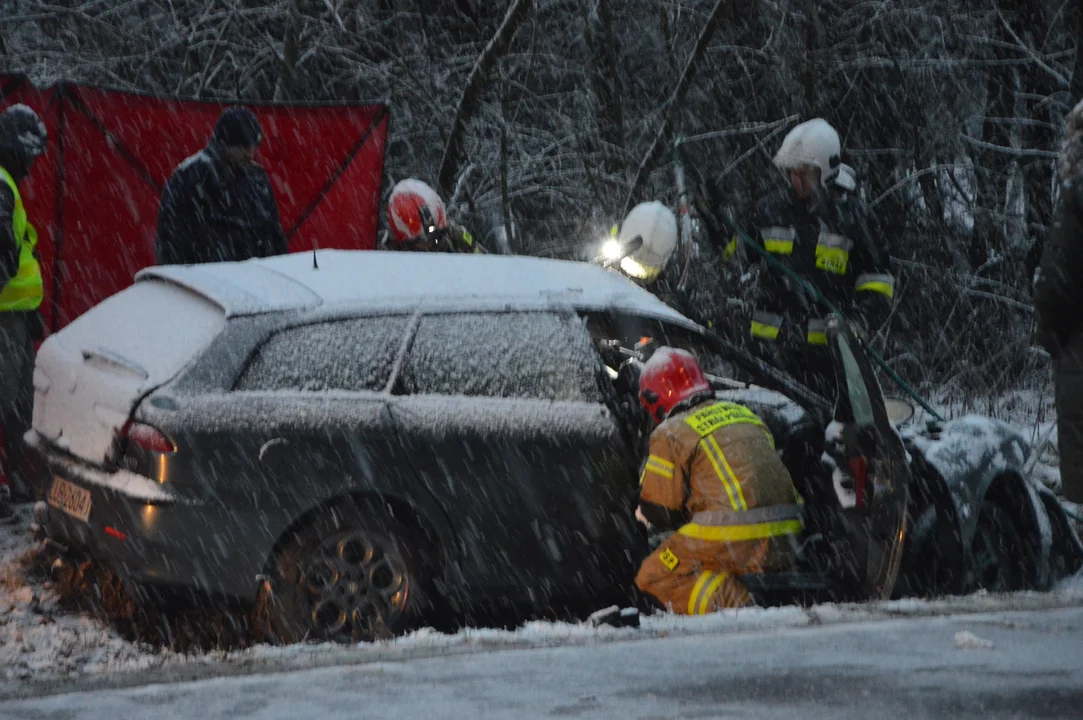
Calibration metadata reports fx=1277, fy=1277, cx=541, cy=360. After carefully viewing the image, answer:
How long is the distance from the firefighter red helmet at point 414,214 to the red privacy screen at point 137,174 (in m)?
1.81

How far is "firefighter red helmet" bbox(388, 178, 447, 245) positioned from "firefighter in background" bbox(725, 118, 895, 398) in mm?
1666

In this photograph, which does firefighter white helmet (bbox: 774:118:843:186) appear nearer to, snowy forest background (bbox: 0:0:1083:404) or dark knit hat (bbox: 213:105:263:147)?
dark knit hat (bbox: 213:105:263:147)

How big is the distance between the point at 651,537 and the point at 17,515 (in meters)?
3.25

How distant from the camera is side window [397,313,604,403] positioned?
188 inches

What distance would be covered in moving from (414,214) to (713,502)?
311 cm

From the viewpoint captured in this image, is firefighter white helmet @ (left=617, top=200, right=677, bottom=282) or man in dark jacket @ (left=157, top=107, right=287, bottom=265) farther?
man in dark jacket @ (left=157, top=107, right=287, bottom=265)

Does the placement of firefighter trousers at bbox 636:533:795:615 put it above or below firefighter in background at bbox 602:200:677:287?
below

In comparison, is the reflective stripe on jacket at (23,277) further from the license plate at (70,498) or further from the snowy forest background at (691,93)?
the snowy forest background at (691,93)

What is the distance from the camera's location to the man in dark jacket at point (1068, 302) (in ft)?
11.0

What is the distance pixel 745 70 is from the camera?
1283 cm

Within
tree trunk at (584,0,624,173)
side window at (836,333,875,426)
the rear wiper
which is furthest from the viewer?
tree trunk at (584,0,624,173)

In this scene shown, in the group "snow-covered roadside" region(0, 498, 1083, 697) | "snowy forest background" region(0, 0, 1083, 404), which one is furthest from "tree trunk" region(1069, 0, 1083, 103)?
"snow-covered roadside" region(0, 498, 1083, 697)

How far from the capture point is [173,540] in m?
4.18

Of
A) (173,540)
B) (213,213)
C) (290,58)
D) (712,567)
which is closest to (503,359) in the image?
(712,567)
